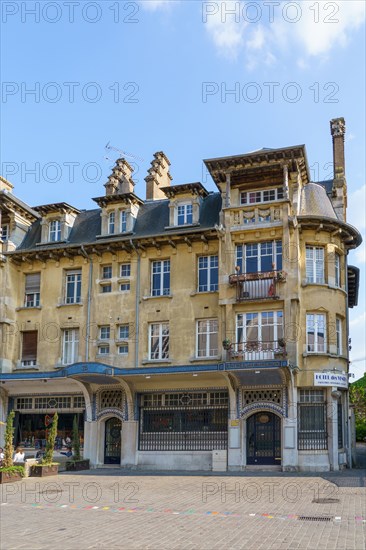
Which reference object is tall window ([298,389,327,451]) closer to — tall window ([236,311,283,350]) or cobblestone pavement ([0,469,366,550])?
tall window ([236,311,283,350])

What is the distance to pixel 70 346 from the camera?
34.7 meters

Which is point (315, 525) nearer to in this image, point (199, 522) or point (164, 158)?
point (199, 522)

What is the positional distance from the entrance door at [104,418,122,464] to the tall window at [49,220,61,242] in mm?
10456

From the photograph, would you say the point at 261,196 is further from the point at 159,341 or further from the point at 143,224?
the point at 159,341

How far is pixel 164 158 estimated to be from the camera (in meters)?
40.3

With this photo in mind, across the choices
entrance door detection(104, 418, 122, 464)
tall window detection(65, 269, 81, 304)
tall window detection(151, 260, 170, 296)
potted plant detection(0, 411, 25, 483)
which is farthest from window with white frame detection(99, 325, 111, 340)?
potted plant detection(0, 411, 25, 483)

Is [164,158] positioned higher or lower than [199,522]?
higher

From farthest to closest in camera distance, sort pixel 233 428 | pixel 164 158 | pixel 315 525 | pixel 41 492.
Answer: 1. pixel 164 158
2. pixel 233 428
3. pixel 41 492
4. pixel 315 525

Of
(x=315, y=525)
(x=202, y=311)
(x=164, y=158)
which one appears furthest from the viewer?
(x=164, y=158)

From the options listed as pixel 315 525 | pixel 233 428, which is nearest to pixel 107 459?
pixel 233 428

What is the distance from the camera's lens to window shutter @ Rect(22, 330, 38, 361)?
35.3 m

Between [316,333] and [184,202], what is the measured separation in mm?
9668

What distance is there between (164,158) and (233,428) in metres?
17.8

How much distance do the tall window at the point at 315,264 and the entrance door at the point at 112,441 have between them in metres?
12.1
